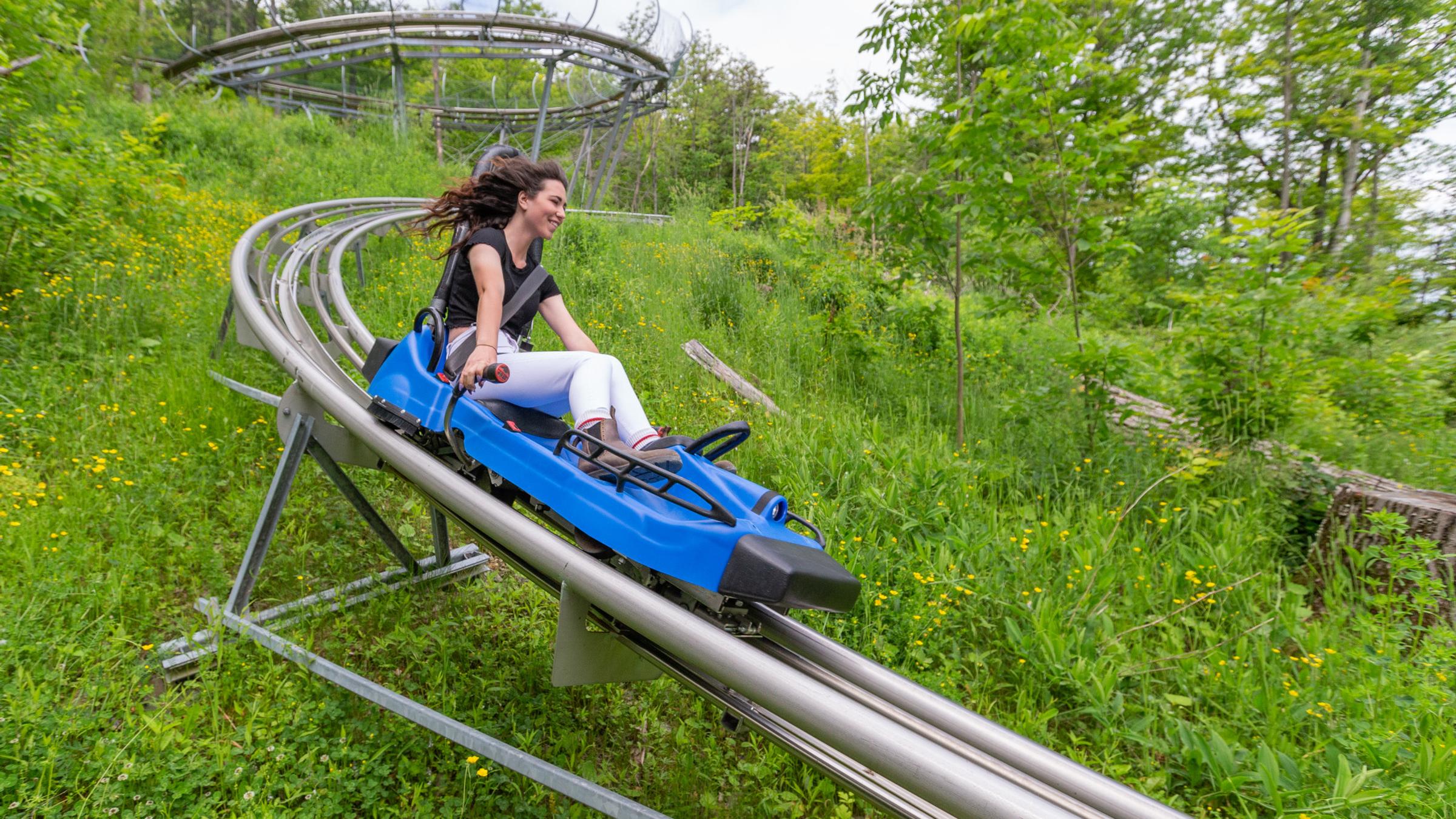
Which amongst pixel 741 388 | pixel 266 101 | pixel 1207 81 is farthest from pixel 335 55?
pixel 1207 81

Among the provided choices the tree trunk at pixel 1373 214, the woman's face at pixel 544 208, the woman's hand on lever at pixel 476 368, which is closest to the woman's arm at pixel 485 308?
the woman's hand on lever at pixel 476 368

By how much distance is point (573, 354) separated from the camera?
7.54ft

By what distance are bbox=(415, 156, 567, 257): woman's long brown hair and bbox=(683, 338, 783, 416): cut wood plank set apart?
2.70m

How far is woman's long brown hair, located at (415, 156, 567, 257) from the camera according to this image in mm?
2535

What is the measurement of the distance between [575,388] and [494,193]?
929mm

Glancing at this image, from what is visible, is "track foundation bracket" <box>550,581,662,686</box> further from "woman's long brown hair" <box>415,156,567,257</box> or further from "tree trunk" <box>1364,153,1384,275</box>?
"tree trunk" <box>1364,153,1384,275</box>

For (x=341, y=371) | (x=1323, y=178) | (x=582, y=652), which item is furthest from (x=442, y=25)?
(x=1323, y=178)

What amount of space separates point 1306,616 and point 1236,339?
1641mm

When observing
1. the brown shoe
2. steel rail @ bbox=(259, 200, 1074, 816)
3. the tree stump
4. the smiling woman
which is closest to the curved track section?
steel rail @ bbox=(259, 200, 1074, 816)

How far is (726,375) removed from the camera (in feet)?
17.8

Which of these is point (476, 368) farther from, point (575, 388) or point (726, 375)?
point (726, 375)

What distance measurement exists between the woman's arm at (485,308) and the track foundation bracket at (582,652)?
75cm

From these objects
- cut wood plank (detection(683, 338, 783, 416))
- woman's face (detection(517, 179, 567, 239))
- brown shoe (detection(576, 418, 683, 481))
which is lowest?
cut wood plank (detection(683, 338, 783, 416))

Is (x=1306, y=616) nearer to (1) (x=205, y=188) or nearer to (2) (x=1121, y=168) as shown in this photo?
(2) (x=1121, y=168)
